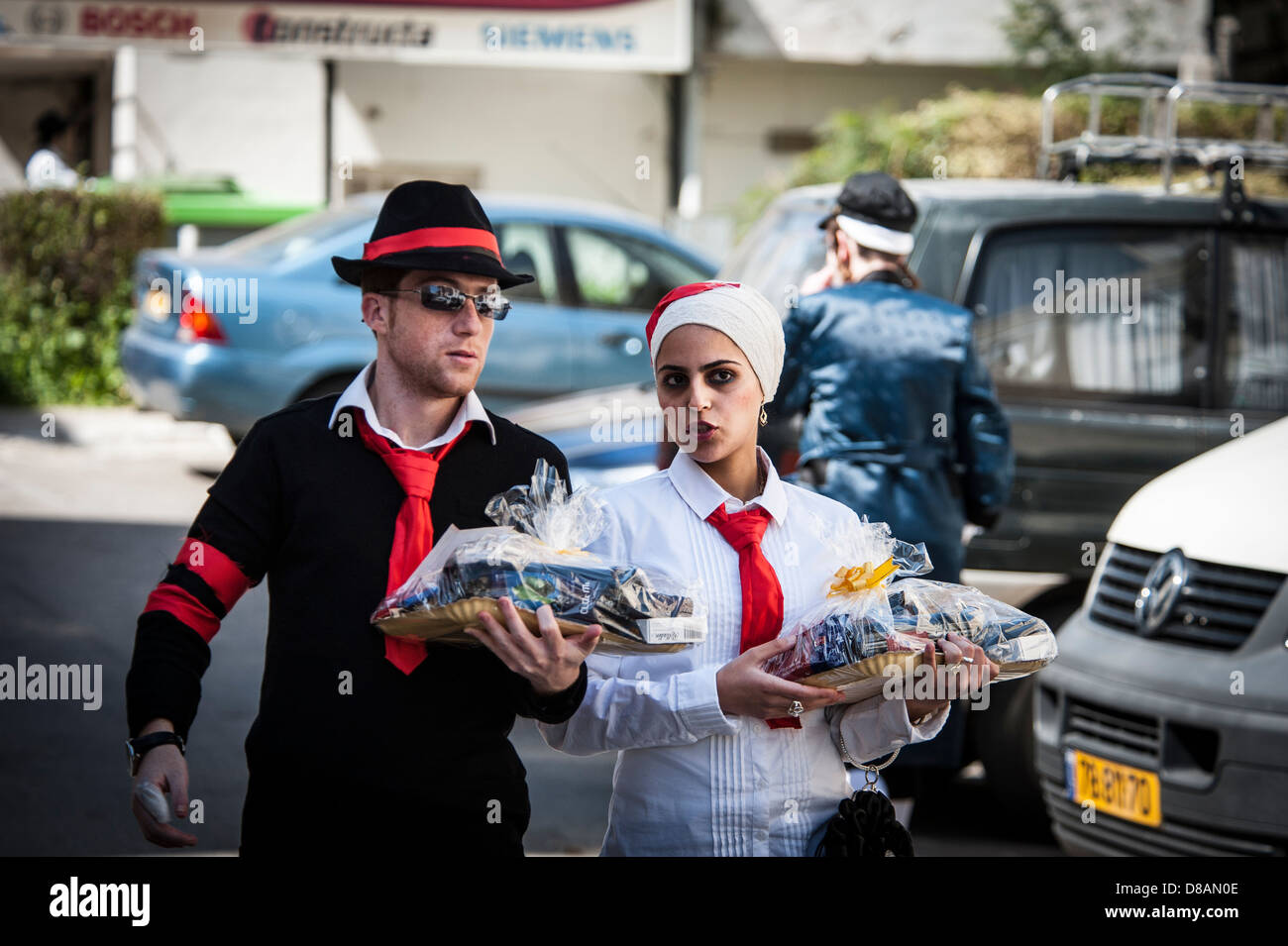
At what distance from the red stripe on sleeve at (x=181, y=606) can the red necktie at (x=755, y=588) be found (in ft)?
2.83

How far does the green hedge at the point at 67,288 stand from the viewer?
1345 centimetres

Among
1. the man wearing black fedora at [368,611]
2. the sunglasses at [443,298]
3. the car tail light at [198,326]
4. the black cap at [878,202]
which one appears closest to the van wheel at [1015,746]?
the black cap at [878,202]

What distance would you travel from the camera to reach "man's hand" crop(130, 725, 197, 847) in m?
2.38

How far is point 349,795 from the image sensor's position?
251 cm

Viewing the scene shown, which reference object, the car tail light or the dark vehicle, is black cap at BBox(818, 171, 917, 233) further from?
the car tail light

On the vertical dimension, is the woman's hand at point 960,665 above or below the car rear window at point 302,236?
below

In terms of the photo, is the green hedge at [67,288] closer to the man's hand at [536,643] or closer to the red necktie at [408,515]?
the red necktie at [408,515]

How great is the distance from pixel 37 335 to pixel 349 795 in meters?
12.2

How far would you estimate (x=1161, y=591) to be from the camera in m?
4.48

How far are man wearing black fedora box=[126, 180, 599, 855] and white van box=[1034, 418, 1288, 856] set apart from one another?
2219 mm
